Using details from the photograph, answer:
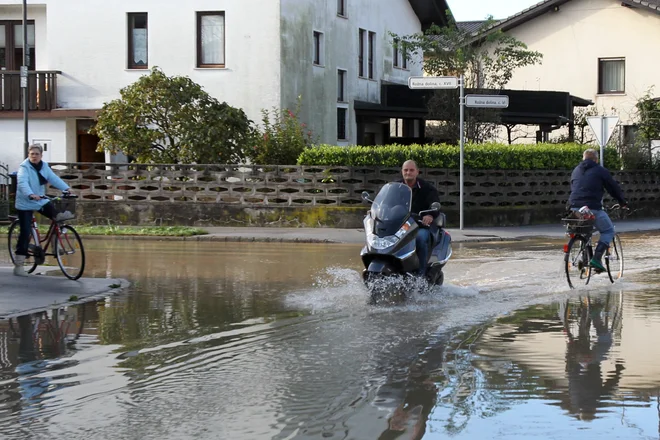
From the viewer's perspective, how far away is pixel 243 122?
29500 mm

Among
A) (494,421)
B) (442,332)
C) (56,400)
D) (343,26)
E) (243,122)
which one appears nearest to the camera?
(494,421)

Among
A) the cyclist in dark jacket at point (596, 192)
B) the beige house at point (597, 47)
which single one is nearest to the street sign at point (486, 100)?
the cyclist in dark jacket at point (596, 192)

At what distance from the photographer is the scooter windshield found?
493 inches

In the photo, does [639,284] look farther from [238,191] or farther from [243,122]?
[243,122]

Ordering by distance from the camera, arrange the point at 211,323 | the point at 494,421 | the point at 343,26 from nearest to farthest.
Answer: the point at 494,421 → the point at 211,323 → the point at 343,26

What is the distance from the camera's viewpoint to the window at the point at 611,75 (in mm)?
47812

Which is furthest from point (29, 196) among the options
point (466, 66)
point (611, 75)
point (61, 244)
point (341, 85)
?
point (611, 75)

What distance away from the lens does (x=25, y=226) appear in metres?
14.8

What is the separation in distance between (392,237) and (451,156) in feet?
52.6

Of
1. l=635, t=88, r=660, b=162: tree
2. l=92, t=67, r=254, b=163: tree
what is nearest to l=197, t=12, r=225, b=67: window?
l=92, t=67, r=254, b=163: tree

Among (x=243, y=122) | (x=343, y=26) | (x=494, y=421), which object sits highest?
(x=343, y=26)

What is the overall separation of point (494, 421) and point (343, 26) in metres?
31.8

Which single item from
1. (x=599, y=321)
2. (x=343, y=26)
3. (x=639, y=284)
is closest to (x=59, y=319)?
(x=599, y=321)

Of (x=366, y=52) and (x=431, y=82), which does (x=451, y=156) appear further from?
(x=366, y=52)
